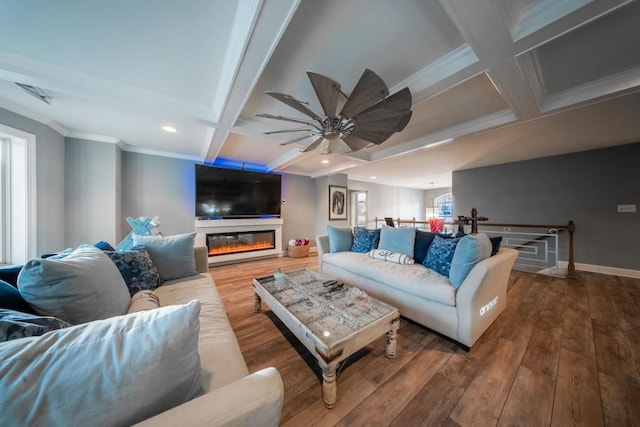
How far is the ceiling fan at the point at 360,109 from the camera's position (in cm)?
138

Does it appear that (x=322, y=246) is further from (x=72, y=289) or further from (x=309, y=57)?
(x=72, y=289)

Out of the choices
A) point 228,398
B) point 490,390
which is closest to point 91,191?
point 228,398

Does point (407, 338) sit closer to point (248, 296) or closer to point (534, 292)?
point (248, 296)

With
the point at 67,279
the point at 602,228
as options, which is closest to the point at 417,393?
the point at 67,279

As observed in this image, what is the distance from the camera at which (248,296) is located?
104 inches

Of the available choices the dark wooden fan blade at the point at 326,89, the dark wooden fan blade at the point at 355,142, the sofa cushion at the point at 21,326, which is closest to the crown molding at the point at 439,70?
the dark wooden fan blade at the point at 355,142

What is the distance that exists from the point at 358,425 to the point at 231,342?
813 millimetres

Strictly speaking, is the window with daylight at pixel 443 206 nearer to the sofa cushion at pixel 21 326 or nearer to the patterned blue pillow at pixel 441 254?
the patterned blue pillow at pixel 441 254

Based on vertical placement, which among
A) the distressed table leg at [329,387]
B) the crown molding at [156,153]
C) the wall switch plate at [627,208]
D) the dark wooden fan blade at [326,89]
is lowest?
the distressed table leg at [329,387]

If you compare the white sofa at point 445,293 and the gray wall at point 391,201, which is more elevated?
the gray wall at point 391,201

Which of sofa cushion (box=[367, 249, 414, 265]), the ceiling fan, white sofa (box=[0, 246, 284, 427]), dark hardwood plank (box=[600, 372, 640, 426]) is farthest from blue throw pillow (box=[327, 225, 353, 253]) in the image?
white sofa (box=[0, 246, 284, 427])

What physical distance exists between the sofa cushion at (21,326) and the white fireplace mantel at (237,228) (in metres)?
3.49

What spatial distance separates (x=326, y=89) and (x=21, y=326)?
5.67ft

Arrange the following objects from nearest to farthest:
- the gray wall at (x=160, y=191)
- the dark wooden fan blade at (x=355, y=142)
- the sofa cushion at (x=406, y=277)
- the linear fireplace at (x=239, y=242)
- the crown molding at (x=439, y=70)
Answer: the crown molding at (x=439, y=70), the sofa cushion at (x=406, y=277), the dark wooden fan blade at (x=355, y=142), the gray wall at (x=160, y=191), the linear fireplace at (x=239, y=242)
